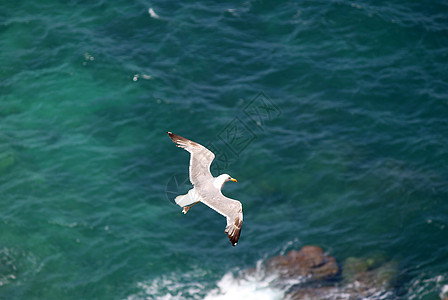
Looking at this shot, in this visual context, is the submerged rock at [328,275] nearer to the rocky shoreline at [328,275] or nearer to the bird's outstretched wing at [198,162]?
the rocky shoreline at [328,275]

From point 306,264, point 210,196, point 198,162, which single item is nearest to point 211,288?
point 306,264

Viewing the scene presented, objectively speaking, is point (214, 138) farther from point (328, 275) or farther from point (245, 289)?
point (328, 275)

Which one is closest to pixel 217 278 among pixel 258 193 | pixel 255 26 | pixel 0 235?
pixel 258 193

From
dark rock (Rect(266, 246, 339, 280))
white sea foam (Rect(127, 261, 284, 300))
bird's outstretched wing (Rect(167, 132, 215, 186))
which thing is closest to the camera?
bird's outstretched wing (Rect(167, 132, 215, 186))

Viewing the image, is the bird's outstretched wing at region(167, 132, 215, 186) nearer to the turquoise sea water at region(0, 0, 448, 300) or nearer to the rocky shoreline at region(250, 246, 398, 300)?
the turquoise sea water at region(0, 0, 448, 300)

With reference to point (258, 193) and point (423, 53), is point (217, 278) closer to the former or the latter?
point (258, 193)

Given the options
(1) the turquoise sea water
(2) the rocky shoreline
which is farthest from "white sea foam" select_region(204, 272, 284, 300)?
(2) the rocky shoreline

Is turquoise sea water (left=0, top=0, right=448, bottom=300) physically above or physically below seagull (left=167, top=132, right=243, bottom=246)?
below
